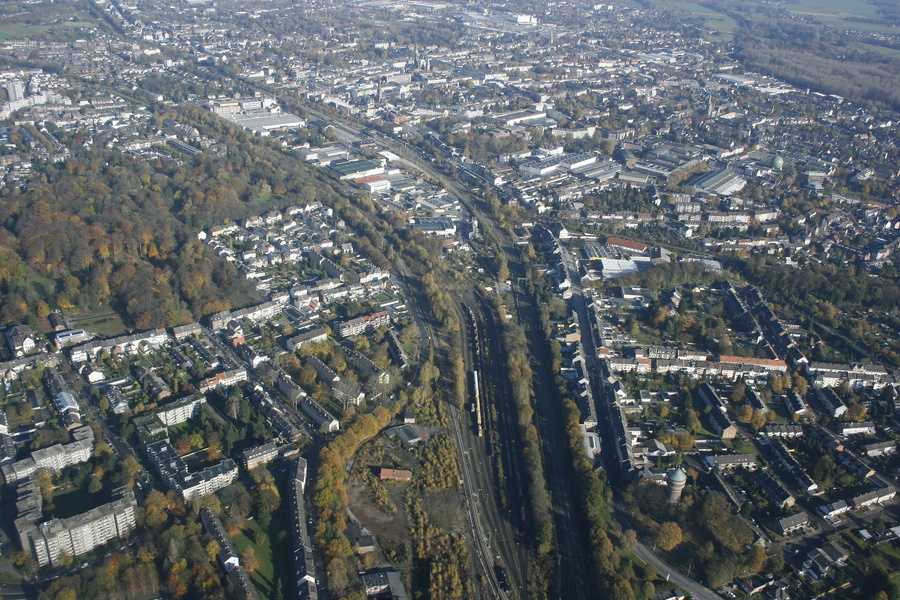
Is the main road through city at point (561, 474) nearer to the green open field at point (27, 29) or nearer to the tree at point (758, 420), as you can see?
the tree at point (758, 420)

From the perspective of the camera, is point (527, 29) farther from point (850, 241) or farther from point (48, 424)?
point (48, 424)

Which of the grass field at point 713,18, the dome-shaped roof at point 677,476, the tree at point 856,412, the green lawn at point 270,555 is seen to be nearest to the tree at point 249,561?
the green lawn at point 270,555

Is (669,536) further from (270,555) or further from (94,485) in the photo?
(94,485)

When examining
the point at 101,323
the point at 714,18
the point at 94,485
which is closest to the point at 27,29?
the point at 101,323

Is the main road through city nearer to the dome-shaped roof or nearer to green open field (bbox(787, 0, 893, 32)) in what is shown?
the dome-shaped roof

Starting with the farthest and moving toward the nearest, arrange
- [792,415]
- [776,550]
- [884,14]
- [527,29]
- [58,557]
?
[884,14] → [527,29] → [792,415] → [776,550] → [58,557]

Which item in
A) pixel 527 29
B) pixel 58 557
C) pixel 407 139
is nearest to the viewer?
pixel 58 557

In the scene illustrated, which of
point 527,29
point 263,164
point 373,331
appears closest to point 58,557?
point 373,331
